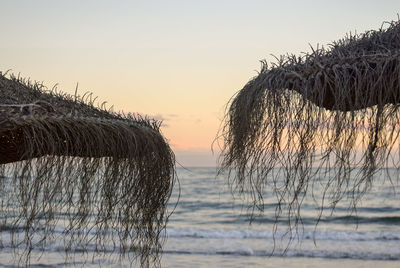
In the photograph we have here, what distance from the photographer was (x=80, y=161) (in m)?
5.18

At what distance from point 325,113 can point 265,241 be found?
1107 centimetres

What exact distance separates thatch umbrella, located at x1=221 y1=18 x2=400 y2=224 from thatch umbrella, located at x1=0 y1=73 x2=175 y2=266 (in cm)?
134

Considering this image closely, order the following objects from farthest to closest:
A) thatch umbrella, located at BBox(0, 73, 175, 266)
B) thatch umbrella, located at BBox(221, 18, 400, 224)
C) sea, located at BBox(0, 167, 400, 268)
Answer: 1. sea, located at BBox(0, 167, 400, 268)
2. thatch umbrella, located at BBox(0, 73, 175, 266)
3. thatch umbrella, located at BBox(221, 18, 400, 224)

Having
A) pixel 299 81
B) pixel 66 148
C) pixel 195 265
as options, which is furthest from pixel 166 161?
pixel 195 265

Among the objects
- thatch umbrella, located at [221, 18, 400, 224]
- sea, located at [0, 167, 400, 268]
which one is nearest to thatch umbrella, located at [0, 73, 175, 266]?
sea, located at [0, 167, 400, 268]

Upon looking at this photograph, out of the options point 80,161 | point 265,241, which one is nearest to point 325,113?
point 80,161

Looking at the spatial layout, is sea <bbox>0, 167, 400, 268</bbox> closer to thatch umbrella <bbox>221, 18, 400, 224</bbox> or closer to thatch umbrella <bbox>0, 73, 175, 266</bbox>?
thatch umbrella <bbox>0, 73, 175, 266</bbox>

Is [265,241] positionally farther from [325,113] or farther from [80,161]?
[325,113]

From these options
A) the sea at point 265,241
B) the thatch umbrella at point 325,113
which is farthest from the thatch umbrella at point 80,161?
the thatch umbrella at point 325,113

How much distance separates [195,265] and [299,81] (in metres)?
7.32

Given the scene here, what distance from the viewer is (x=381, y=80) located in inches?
158

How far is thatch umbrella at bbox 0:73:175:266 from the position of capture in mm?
4688

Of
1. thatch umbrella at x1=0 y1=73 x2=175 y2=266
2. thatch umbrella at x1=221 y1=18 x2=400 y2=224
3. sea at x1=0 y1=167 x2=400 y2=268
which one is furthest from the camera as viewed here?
sea at x1=0 y1=167 x2=400 y2=268

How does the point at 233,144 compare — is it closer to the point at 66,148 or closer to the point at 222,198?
the point at 66,148
